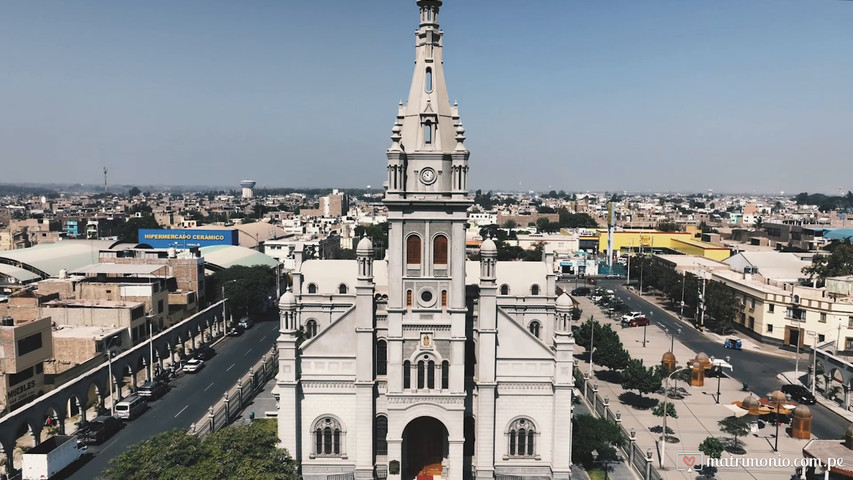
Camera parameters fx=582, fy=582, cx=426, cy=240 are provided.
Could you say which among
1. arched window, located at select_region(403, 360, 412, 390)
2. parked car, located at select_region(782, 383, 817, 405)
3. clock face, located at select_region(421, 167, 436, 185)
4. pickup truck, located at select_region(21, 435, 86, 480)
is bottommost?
parked car, located at select_region(782, 383, 817, 405)

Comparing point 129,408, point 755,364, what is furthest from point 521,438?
point 755,364

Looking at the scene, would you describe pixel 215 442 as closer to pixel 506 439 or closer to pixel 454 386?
pixel 454 386

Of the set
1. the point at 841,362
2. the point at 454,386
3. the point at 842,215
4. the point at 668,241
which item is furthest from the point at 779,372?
the point at 842,215

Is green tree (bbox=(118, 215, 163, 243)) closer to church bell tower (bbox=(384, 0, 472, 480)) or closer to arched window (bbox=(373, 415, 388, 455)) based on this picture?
arched window (bbox=(373, 415, 388, 455))

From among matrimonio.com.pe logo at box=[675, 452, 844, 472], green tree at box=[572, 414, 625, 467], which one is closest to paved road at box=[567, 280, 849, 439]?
matrimonio.com.pe logo at box=[675, 452, 844, 472]

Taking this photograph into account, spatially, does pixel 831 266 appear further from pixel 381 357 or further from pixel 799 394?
pixel 381 357

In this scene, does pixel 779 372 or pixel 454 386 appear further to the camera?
pixel 779 372

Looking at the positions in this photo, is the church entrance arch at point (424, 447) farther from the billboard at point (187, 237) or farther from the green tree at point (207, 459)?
the billboard at point (187, 237)

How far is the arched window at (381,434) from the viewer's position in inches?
1642

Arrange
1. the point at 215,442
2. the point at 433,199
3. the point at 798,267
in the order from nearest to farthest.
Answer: the point at 215,442 < the point at 433,199 < the point at 798,267

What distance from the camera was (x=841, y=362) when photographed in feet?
192

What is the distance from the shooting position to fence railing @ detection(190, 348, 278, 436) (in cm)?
4936

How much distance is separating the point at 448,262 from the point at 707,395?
38685 mm

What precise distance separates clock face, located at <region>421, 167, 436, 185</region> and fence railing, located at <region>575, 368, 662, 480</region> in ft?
82.1
